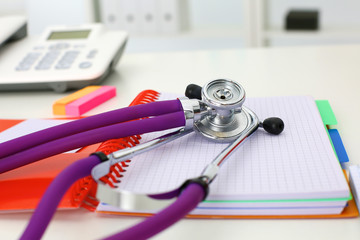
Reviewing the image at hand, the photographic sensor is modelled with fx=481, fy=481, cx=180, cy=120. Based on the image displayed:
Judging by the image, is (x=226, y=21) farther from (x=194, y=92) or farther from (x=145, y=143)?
(x=145, y=143)

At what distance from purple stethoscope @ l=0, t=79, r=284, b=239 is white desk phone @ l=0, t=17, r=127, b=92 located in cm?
29

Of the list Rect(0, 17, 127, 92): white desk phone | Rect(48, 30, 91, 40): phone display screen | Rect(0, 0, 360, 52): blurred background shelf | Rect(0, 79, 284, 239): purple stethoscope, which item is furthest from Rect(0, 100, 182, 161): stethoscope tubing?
Rect(0, 0, 360, 52): blurred background shelf

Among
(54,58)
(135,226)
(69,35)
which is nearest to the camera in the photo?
(135,226)

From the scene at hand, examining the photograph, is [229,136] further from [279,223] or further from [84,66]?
[84,66]

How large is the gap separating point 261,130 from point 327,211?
0.15 meters

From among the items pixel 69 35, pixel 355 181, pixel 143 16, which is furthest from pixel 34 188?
pixel 143 16

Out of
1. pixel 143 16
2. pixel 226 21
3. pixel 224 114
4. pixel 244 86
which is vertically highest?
pixel 224 114

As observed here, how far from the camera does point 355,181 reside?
463 millimetres

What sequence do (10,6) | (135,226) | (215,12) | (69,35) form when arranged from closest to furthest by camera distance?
(135,226) < (69,35) < (10,6) < (215,12)

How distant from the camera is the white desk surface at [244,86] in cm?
43

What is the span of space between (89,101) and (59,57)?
19 centimetres

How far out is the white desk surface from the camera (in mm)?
430

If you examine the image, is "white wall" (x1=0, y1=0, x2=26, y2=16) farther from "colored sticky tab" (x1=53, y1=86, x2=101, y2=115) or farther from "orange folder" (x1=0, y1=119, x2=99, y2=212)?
"orange folder" (x1=0, y1=119, x2=99, y2=212)

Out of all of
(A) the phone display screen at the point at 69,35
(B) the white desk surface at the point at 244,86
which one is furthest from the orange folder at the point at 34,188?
(A) the phone display screen at the point at 69,35
